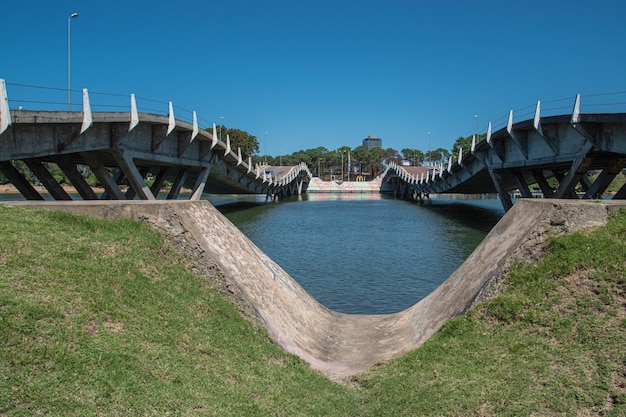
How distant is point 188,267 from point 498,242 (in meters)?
7.16

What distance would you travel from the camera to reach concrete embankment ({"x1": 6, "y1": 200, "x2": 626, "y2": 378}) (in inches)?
384

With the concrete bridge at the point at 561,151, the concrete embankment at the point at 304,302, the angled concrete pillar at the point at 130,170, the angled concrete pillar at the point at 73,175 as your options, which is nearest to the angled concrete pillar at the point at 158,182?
the angled concrete pillar at the point at 130,170

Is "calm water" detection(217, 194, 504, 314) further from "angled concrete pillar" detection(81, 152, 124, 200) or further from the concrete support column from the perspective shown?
"angled concrete pillar" detection(81, 152, 124, 200)

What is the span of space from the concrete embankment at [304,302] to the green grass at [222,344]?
461 mm

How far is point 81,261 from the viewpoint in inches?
317

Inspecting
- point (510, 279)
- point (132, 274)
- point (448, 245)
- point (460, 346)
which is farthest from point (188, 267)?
point (448, 245)

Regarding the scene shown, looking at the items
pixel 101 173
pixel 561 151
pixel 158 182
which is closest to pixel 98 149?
pixel 101 173

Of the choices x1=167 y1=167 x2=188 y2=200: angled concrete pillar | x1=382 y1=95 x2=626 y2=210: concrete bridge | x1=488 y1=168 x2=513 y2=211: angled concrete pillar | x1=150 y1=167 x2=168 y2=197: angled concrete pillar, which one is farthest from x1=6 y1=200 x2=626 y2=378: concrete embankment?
x1=488 y1=168 x2=513 y2=211: angled concrete pillar

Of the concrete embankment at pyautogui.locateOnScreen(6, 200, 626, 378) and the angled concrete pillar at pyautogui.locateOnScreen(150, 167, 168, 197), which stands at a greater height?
the angled concrete pillar at pyautogui.locateOnScreen(150, 167, 168, 197)

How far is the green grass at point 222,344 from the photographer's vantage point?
5766 mm

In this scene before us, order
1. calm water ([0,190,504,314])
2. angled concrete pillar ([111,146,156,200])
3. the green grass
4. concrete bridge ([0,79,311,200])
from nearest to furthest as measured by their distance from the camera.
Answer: the green grass, calm water ([0,190,504,314]), concrete bridge ([0,79,311,200]), angled concrete pillar ([111,146,156,200])

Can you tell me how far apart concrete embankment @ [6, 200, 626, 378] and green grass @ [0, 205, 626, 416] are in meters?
0.46

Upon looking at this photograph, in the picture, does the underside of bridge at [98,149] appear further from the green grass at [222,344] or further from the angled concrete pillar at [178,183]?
the green grass at [222,344]

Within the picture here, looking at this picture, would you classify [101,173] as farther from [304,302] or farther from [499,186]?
[499,186]
